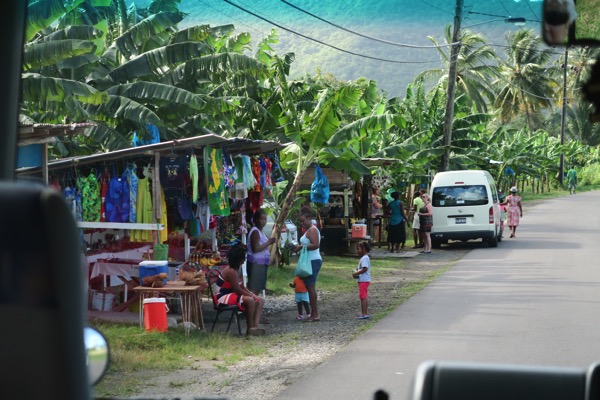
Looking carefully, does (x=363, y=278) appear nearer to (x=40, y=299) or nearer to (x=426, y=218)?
(x=426, y=218)

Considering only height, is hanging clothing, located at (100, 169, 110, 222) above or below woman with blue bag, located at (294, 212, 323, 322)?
above

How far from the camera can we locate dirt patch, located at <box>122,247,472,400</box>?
8.90 meters

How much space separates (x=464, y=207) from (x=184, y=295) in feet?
46.4

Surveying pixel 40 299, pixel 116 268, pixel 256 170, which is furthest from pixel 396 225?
pixel 40 299

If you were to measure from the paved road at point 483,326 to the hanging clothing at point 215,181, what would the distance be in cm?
278

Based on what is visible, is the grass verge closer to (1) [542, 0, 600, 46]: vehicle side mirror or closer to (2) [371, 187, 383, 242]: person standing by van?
(1) [542, 0, 600, 46]: vehicle side mirror

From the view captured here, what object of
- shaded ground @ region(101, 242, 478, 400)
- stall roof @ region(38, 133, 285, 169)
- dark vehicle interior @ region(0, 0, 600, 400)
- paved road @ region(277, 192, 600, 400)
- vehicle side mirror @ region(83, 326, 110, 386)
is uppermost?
stall roof @ region(38, 133, 285, 169)

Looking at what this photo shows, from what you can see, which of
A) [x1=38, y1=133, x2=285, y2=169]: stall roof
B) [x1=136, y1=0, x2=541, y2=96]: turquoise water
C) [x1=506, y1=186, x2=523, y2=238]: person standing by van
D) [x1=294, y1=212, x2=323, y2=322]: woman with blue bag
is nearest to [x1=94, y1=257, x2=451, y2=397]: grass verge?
[x1=294, y1=212, x2=323, y2=322]: woman with blue bag

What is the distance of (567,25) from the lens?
2.13 m

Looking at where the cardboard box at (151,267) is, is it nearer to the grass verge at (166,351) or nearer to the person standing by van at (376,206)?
the grass verge at (166,351)

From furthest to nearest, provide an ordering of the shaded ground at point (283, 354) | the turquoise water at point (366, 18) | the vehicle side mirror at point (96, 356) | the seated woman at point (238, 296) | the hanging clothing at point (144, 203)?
the turquoise water at point (366, 18)
the hanging clothing at point (144, 203)
the seated woman at point (238, 296)
the shaded ground at point (283, 354)
the vehicle side mirror at point (96, 356)

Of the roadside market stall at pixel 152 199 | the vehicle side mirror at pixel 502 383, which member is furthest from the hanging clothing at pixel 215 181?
the vehicle side mirror at pixel 502 383

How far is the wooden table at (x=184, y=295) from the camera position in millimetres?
11789

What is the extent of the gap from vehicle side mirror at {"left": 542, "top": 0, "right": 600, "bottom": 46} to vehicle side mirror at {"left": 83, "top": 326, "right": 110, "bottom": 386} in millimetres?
1144
